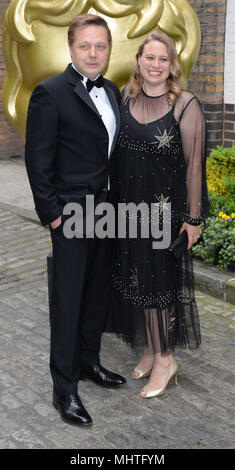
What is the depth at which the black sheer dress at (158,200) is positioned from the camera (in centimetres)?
314

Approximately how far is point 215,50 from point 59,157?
4.01m

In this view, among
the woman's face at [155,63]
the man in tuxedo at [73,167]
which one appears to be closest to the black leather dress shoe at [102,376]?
the man in tuxedo at [73,167]

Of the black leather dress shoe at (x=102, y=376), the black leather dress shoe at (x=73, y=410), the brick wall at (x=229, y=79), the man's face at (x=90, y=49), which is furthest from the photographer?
the brick wall at (x=229, y=79)

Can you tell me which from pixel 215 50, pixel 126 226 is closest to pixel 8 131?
pixel 215 50

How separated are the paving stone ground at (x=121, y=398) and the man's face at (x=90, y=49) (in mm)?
1857

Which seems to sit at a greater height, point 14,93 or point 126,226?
point 14,93

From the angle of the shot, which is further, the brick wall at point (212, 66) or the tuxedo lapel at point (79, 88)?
the brick wall at point (212, 66)

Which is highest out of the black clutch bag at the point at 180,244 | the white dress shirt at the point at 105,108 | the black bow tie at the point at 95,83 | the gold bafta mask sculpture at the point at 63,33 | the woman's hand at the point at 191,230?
the gold bafta mask sculpture at the point at 63,33

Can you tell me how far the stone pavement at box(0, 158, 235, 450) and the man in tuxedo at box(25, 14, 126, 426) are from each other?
6.3 inches

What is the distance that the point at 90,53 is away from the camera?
2.97 metres

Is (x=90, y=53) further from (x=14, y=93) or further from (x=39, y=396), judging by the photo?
(x=39, y=396)

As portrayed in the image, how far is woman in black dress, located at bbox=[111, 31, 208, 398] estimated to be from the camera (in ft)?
10.3

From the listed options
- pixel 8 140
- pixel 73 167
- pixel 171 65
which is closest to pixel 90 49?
pixel 171 65

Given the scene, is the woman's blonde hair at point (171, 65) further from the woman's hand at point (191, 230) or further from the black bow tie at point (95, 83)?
the woman's hand at point (191, 230)
